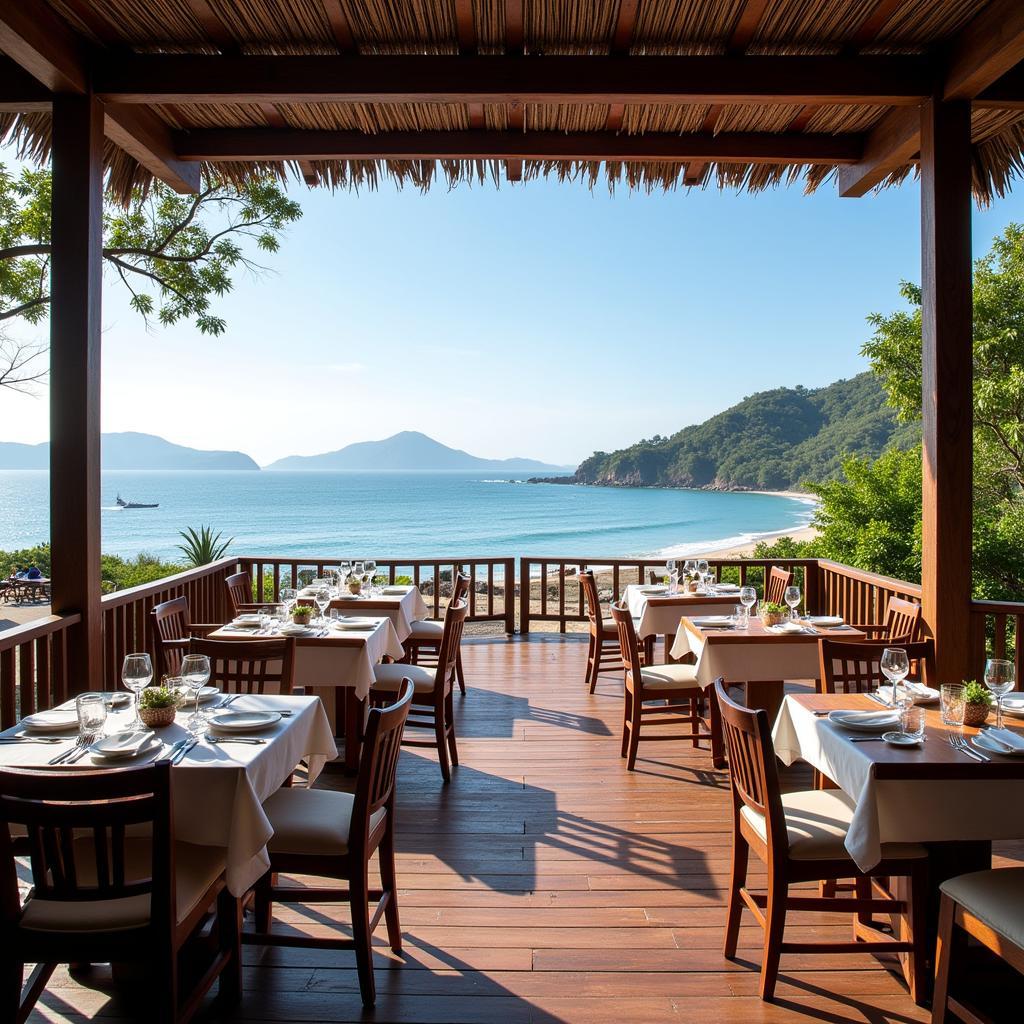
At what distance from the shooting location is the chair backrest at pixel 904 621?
394 cm

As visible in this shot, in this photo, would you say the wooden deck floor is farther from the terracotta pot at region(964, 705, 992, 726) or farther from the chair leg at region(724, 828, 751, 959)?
the terracotta pot at region(964, 705, 992, 726)

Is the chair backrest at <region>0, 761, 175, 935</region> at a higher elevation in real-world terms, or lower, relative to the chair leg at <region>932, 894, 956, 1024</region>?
higher

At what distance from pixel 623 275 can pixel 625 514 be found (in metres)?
12.6

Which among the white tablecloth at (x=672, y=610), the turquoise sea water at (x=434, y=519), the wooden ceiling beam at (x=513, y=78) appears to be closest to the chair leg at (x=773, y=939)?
the white tablecloth at (x=672, y=610)

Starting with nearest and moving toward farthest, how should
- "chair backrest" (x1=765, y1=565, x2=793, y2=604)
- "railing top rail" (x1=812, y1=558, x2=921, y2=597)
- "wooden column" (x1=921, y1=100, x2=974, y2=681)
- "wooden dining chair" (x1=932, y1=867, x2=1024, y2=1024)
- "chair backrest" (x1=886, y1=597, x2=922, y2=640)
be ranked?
"wooden dining chair" (x1=932, y1=867, x2=1024, y2=1024)
"wooden column" (x1=921, y1=100, x2=974, y2=681)
"chair backrest" (x1=886, y1=597, x2=922, y2=640)
"railing top rail" (x1=812, y1=558, x2=921, y2=597)
"chair backrest" (x1=765, y1=565, x2=793, y2=604)

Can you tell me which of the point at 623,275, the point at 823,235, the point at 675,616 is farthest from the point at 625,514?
the point at 675,616

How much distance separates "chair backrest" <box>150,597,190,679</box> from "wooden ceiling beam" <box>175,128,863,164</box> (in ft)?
8.29

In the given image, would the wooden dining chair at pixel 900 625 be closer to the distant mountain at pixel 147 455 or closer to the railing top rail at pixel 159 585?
the railing top rail at pixel 159 585

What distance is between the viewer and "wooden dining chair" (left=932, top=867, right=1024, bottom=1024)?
1.80 m

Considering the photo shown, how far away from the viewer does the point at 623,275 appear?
1565 inches

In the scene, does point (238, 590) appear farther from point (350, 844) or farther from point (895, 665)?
point (895, 665)

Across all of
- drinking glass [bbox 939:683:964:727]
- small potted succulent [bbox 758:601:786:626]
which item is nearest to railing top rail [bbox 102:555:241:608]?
small potted succulent [bbox 758:601:786:626]

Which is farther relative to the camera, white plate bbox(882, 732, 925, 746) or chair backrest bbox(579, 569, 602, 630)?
chair backrest bbox(579, 569, 602, 630)

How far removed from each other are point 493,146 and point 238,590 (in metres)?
3.41
